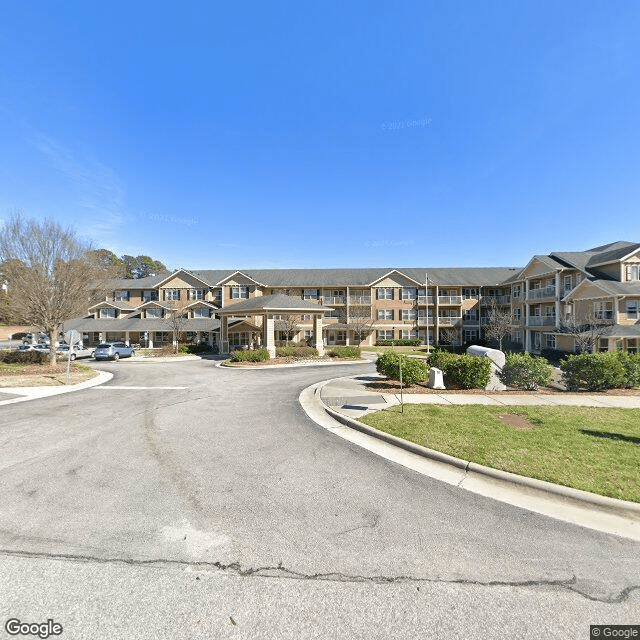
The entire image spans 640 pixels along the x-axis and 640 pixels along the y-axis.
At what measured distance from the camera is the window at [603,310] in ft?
88.0

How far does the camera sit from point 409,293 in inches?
1800

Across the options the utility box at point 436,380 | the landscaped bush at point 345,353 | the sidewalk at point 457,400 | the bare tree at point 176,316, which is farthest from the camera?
the bare tree at point 176,316

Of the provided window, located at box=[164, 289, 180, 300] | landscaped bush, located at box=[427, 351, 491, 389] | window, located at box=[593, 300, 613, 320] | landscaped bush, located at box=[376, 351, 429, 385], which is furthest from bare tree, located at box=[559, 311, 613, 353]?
window, located at box=[164, 289, 180, 300]

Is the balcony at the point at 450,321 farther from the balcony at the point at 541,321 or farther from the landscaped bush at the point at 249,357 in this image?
the landscaped bush at the point at 249,357

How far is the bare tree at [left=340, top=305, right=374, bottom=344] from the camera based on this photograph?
1727 inches

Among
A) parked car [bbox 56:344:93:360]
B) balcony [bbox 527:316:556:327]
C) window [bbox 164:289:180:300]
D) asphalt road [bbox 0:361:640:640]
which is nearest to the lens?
asphalt road [bbox 0:361:640:640]

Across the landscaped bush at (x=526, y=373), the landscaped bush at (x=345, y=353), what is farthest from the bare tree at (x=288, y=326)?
the landscaped bush at (x=526, y=373)

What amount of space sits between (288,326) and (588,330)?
26.9m

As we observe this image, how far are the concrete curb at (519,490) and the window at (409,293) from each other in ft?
131

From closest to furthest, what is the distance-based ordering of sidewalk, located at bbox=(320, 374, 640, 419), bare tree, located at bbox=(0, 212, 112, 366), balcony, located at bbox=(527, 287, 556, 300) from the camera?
sidewalk, located at bbox=(320, 374, 640, 419) → bare tree, located at bbox=(0, 212, 112, 366) → balcony, located at bbox=(527, 287, 556, 300)

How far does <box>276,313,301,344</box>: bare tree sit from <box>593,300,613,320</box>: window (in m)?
28.0

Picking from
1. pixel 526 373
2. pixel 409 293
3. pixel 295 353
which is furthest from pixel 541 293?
pixel 295 353

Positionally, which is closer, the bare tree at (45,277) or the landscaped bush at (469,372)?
the landscaped bush at (469,372)

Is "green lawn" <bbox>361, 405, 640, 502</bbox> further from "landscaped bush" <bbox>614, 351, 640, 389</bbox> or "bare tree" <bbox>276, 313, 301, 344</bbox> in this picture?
"bare tree" <bbox>276, 313, 301, 344</bbox>
